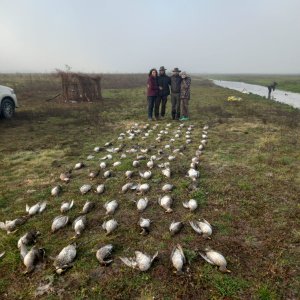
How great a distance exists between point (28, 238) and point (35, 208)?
1094 mm

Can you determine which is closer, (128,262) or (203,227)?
(128,262)

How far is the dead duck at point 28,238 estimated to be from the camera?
5.02 metres

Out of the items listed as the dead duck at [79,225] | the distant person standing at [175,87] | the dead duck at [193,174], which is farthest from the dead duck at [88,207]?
the distant person standing at [175,87]

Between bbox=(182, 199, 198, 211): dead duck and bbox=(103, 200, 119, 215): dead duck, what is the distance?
1359 millimetres

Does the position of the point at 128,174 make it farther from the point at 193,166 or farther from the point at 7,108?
the point at 7,108

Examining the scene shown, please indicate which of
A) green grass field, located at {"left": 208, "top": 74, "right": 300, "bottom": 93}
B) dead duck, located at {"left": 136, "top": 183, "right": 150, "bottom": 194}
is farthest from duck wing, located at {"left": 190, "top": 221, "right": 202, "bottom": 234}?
green grass field, located at {"left": 208, "top": 74, "right": 300, "bottom": 93}

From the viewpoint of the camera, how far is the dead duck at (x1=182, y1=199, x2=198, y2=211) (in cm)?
610

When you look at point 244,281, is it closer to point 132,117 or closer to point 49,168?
point 49,168

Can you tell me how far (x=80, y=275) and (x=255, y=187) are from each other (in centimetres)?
451

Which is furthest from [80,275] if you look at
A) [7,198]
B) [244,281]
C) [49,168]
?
[49,168]

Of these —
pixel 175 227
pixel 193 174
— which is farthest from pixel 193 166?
pixel 175 227

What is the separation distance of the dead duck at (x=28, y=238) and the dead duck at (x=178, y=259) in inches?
91.8

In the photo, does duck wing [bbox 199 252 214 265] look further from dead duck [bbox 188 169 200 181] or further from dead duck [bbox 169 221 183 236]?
dead duck [bbox 188 169 200 181]

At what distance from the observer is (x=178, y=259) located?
176 inches
